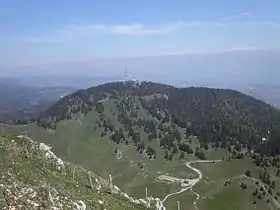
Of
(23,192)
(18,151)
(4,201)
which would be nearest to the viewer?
(4,201)

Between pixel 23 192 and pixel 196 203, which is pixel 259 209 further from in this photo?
pixel 23 192

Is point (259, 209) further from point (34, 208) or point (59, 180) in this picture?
point (34, 208)

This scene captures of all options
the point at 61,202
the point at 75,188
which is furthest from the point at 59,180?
the point at 61,202

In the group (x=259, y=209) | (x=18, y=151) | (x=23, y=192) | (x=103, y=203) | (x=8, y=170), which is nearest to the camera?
(x=23, y=192)

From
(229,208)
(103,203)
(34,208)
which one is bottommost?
(229,208)

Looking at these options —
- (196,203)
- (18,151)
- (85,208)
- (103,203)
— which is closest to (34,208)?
(85,208)

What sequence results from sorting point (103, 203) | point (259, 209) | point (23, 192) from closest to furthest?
point (23, 192) → point (103, 203) → point (259, 209)

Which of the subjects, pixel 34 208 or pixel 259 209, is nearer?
pixel 34 208

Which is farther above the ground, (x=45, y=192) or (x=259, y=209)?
(x=45, y=192)

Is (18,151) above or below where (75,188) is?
above
